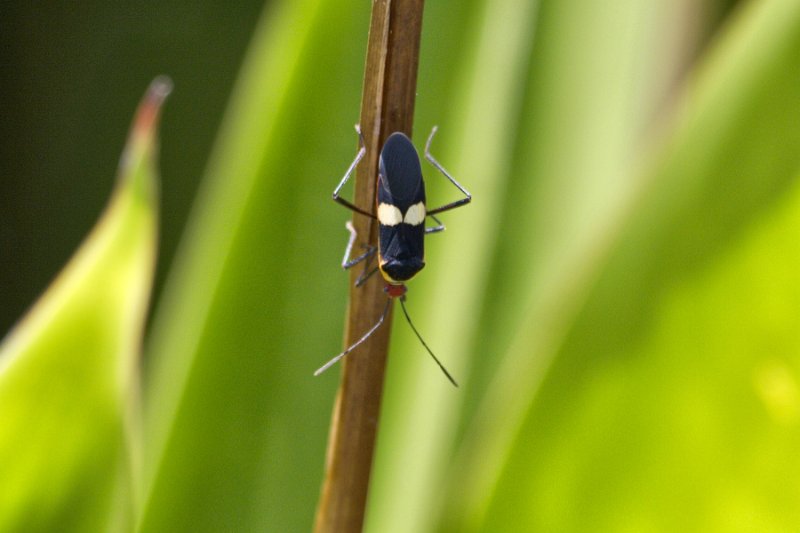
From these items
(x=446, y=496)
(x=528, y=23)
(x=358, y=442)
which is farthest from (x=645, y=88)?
(x=358, y=442)

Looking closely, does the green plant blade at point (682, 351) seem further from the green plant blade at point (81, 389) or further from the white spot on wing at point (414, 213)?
the green plant blade at point (81, 389)

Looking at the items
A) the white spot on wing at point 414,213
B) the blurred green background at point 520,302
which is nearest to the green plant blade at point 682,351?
the blurred green background at point 520,302

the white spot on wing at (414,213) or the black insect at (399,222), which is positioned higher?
the white spot on wing at (414,213)

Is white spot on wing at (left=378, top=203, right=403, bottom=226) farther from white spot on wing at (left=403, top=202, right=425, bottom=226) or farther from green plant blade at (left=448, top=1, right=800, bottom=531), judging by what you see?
green plant blade at (left=448, top=1, right=800, bottom=531)

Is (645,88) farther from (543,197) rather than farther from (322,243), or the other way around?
(322,243)

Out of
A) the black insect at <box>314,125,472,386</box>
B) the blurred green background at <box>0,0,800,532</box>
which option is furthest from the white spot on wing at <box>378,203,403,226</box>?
the blurred green background at <box>0,0,800,532</box>

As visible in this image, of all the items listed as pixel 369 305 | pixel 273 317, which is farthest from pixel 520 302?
pixel 369 305

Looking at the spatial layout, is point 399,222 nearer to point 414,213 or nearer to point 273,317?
point 414,213
